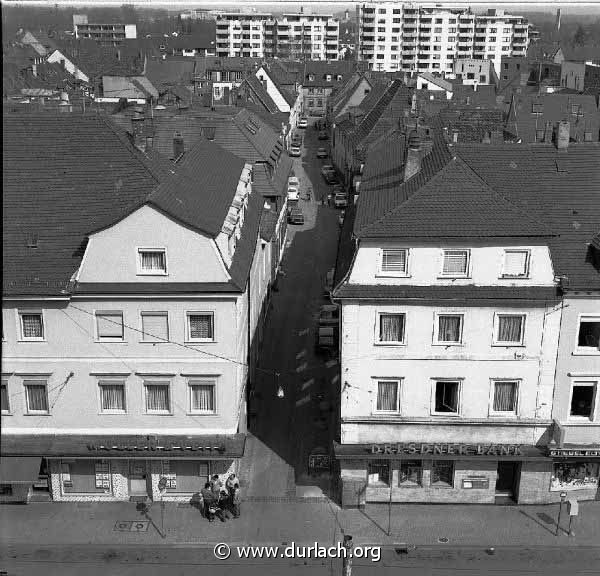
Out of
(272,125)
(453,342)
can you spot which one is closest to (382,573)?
(453,342)

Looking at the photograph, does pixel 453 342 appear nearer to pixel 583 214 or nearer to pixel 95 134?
pixel 583 214

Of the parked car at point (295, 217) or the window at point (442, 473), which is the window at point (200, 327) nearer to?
the window at point (442, 473)

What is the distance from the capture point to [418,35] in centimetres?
19025

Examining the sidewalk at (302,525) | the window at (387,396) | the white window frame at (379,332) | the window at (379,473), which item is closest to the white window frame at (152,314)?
the sidewalk at (302,525)

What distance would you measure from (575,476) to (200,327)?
1787 cm

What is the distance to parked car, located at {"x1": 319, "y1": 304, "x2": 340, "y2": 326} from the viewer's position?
52300 millimetres

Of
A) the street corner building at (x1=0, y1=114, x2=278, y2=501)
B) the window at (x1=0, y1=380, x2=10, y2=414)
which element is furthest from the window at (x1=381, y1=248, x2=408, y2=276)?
the window at (x1=0, y1=380, x2=10, y2=414)

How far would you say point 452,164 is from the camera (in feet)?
111

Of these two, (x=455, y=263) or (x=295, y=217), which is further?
(x=295, y=217)

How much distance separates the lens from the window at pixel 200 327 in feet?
113

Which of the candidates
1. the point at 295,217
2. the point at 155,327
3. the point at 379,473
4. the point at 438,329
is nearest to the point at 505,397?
the point at 438,329

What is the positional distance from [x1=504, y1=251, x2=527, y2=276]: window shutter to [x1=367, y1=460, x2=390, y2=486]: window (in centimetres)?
1007

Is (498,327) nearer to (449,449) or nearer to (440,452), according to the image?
(449,449)

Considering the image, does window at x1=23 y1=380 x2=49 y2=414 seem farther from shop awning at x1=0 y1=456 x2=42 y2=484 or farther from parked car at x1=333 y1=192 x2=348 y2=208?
parked car at x1=333 y1=192 x2=348 y2=208
